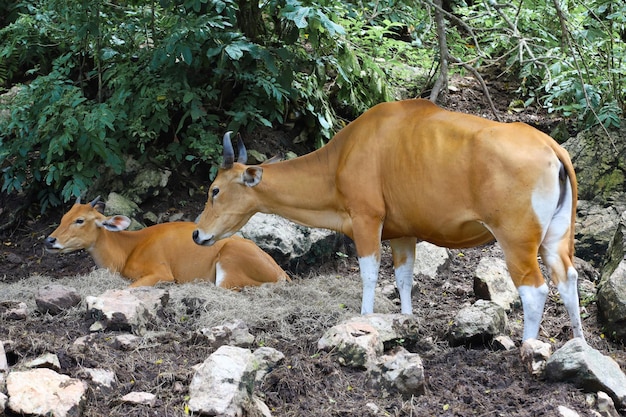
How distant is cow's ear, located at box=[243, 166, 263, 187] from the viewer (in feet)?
23.9

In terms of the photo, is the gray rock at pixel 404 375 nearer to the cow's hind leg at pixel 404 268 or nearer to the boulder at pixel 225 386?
the boulder at pixel 225 386

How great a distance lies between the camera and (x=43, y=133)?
30.5ft

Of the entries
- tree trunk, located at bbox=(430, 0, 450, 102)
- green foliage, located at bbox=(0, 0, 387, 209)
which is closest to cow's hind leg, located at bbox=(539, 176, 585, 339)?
tree trunk, located at bbox=(430, 0, 450, 102)

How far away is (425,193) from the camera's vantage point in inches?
258

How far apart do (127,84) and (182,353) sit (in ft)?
14.7

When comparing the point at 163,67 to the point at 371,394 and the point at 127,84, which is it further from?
the point at 371,394

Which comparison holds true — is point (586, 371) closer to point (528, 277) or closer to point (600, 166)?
point (528, 277)

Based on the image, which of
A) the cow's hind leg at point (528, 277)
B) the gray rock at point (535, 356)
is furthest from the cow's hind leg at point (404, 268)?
the gray rock at point (535, 356)

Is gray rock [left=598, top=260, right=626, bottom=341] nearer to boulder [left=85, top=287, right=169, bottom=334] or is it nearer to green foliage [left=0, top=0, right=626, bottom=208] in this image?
green foliage [left=0, top=0, right=626, bottom=208]

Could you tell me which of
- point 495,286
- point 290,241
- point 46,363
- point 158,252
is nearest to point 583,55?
point 495,286

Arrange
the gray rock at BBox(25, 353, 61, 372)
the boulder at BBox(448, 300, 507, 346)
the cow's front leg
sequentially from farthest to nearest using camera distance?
the cow's front leg
the boulder at BBox(448, 300, 507, 346)
the gray rock at BBox(25, 353, 61, 372)

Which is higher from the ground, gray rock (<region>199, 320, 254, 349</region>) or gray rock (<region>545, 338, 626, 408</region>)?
gray rock (<region>545, 338, 626, 408</region>)

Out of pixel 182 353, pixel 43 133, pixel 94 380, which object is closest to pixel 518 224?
pixel 182 353

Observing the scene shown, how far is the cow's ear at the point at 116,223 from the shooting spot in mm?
8750
